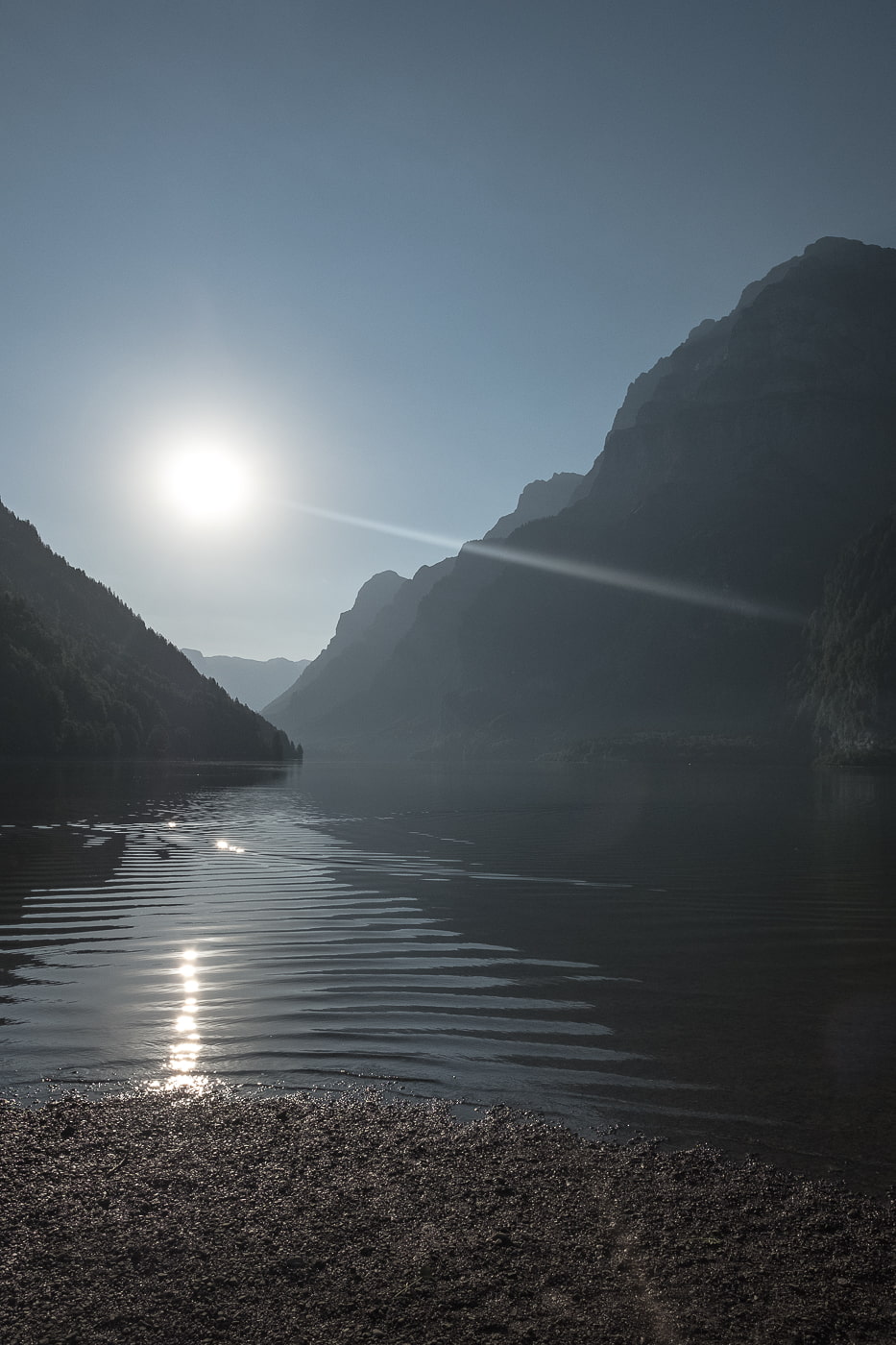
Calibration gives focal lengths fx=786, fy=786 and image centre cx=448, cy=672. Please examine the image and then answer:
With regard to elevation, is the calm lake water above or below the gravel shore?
below

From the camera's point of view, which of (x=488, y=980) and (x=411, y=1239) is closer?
(x=411, y=1239)

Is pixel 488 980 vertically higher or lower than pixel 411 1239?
Answer: lower

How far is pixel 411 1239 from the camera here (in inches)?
202

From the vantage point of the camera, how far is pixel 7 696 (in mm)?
124312

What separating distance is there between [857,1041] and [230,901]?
14559mm

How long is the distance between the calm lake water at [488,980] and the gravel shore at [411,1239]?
96 centimetres

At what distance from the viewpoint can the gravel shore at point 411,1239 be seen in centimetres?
440

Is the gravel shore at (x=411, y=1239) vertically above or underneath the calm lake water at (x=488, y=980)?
above

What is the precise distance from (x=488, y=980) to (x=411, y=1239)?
7560 millimetres

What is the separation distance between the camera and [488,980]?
41.1ft

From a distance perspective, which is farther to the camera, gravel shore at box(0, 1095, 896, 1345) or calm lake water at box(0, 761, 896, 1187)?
calm lake water at box(0, 761, 896, 1187)

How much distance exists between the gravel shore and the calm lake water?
37.9 inches

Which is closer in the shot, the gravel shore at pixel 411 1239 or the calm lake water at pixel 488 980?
the gravel shore at pixel 411 1239

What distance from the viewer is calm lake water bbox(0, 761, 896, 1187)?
795 centimetres
